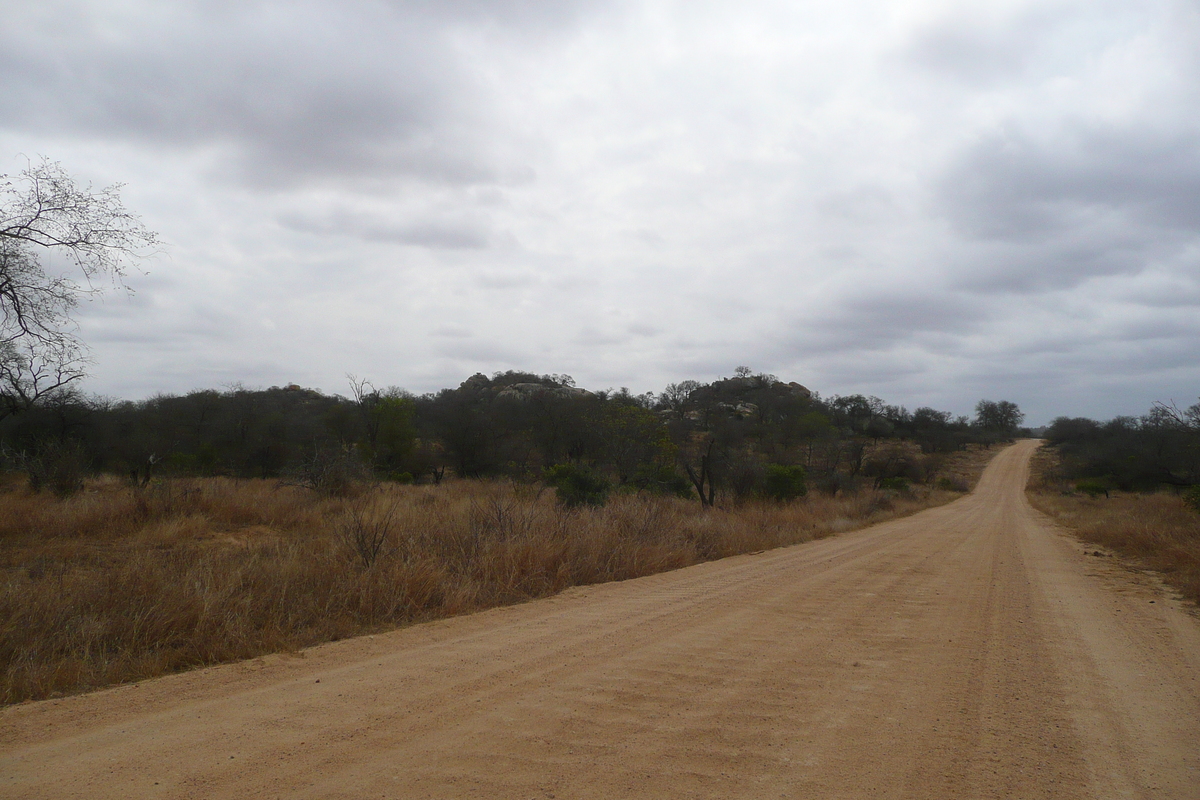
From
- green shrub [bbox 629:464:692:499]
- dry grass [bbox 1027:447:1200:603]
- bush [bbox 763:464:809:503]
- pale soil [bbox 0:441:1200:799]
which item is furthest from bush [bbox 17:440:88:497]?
bush [bbox 763:464:809:503]

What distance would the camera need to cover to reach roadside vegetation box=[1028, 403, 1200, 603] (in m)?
12.5

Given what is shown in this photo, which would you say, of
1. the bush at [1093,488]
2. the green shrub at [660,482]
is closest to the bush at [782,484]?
the green shrub at [660,482]

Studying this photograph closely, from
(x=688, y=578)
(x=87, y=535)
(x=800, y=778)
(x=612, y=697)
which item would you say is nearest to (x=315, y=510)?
(x=87, y=535)

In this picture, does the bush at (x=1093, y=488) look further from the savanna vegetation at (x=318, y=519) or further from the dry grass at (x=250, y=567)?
the dry grass at (x=250, y=567)

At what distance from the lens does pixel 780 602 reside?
7.88 meters

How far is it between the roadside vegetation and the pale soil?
527 cm

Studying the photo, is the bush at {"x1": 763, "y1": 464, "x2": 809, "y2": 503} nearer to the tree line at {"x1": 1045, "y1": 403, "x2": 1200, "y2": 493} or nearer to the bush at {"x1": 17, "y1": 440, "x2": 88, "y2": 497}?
the tree line at {"x1": 1045, "y1": 403, "x2": 1200, "y2": 493}

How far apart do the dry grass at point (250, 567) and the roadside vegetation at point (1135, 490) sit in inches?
281

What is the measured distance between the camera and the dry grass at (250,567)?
5.56 meters

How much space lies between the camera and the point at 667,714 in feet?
14.0

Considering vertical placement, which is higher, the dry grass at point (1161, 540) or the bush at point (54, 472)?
the bush at point (54, 472)

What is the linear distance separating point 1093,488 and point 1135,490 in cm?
288

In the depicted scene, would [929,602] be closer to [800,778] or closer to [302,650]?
[800,778]

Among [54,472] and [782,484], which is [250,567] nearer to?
[54,472]
